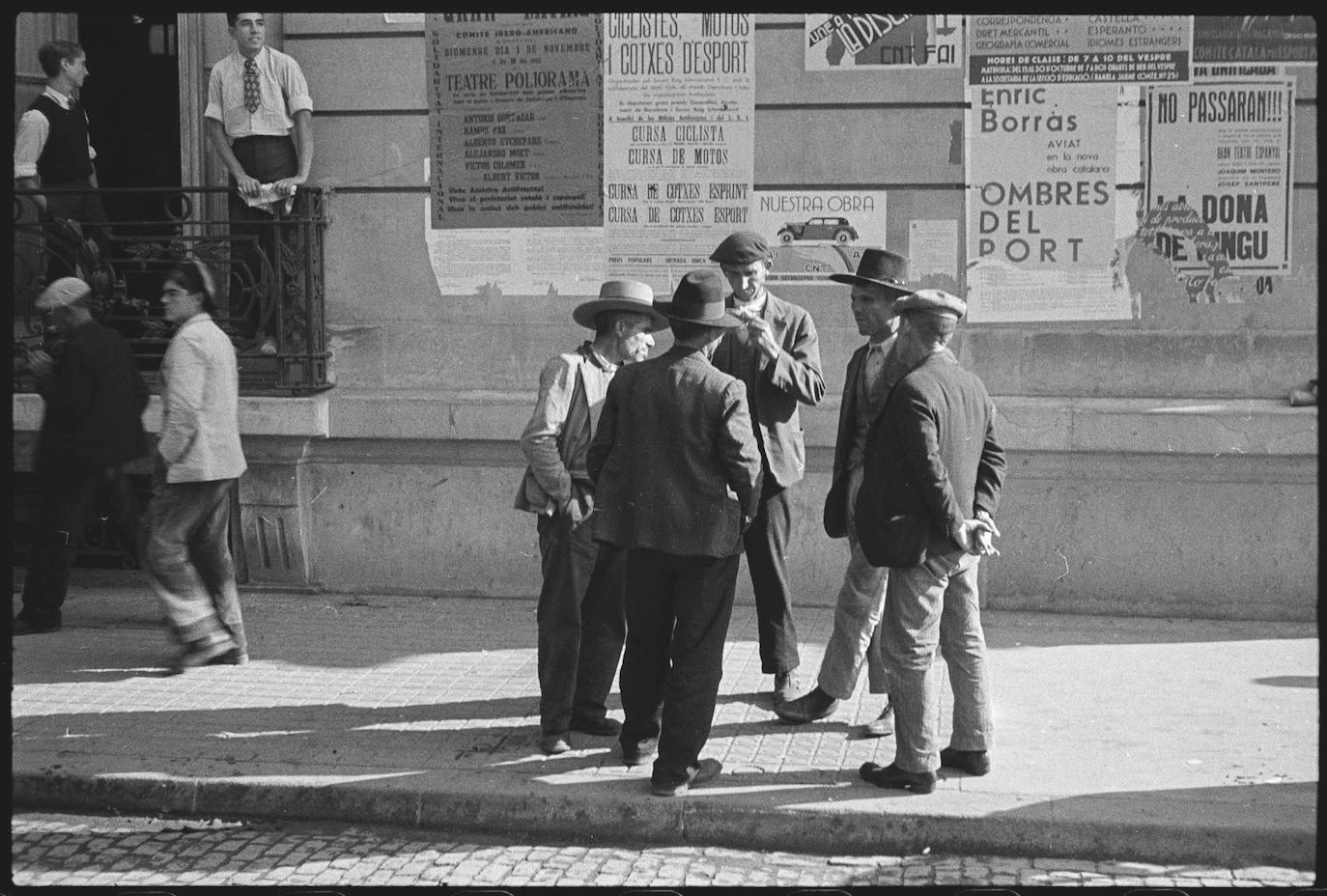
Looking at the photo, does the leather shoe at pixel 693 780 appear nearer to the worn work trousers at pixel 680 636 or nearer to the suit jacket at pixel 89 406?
the worn work trousers at pixel 680 636

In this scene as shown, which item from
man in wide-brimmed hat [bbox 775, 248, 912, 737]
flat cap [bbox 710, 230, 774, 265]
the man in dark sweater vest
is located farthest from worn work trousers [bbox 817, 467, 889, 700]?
the man in dark sweater vest

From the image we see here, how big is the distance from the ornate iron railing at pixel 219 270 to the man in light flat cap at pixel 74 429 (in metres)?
1.13

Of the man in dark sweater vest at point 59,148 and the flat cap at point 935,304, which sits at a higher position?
the man in dark sweater vest at point 59,148

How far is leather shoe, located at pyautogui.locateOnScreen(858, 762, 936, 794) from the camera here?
5.52 metres

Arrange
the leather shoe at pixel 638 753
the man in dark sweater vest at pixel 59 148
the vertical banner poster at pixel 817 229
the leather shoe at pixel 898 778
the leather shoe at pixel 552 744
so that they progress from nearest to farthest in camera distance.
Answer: the leather shoe at pixel 898 778
the leather shoe at pixel 638 753
the leather shoe at pixel 552 744
the vertical banner poster at pixel 817 229
the man in dark sweater vest at pixel 59 148

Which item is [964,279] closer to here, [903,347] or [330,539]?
[903,347]

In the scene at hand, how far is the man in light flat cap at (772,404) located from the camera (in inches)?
256

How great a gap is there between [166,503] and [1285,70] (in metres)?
6.59

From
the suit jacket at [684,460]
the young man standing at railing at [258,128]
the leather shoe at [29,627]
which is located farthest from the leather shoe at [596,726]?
the young man standing at railing at [258,128]

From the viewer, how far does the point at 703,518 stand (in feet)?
18.2

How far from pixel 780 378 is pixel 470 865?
2.49 m

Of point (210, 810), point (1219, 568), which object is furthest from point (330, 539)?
point (1219, 568)

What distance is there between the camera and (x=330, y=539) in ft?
29.9

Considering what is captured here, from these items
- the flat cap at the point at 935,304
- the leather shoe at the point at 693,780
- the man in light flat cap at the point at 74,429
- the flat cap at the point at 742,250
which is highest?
the flat cap at the point at 742,250
